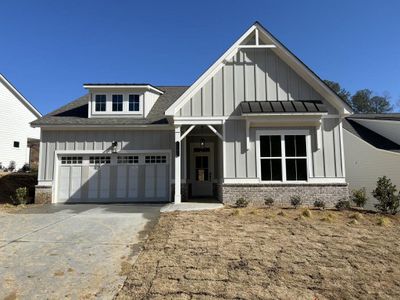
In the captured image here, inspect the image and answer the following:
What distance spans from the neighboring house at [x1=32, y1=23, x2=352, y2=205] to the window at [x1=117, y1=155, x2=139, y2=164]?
0.16 feet

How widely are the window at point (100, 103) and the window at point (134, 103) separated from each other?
1.36 meters

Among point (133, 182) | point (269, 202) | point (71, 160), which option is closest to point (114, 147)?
point (133, 182)

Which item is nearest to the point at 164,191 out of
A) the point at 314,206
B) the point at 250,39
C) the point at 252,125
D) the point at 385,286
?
the point at 252,125

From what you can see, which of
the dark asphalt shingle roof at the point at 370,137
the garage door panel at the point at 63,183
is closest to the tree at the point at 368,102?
the dark asphalt shingle roof at the point at 370,137

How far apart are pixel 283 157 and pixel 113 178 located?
320 inches

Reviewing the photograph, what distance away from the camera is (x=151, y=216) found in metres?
9.77

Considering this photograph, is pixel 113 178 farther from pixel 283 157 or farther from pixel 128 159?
pixel 283 157

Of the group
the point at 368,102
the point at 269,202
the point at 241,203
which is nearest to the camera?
the point at 241,203

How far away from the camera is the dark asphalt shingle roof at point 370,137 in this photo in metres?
15.7

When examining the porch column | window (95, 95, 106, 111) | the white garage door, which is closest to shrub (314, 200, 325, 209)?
the porch column

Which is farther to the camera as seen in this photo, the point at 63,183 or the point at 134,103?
the point at 134,103

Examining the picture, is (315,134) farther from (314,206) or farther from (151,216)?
(151,216)

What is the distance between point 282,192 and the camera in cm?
1191

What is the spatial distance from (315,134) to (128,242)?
8821mm
